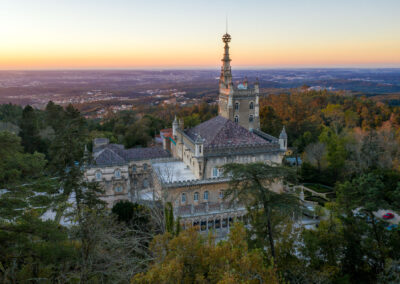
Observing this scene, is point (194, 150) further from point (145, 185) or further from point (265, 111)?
point (265, 111)

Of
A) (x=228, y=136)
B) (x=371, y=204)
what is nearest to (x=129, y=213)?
(x=228, y=136)

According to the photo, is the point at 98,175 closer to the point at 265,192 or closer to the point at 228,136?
the point at 228,136

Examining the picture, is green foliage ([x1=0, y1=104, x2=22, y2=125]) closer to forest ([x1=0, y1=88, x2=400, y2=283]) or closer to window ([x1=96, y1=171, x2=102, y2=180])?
window ([x1=96, y1=171, x2=102, y2=180])

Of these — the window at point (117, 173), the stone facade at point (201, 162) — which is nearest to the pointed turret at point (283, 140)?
the stone facade at point (201, 162)

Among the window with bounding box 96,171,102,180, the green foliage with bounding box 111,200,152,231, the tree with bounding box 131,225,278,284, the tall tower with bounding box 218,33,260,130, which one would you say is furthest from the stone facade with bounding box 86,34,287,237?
the tree with bounding box 131,225,278,284

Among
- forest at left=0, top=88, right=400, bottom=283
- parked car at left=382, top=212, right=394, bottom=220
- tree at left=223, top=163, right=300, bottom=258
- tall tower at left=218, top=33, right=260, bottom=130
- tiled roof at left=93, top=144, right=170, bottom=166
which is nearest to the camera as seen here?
forest at left=0, top=88, right=400, bottom=283

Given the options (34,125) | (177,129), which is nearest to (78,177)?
(177,129)

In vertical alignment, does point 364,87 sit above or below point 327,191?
above
